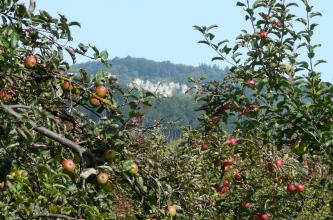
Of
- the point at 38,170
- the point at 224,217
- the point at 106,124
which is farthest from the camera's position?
the point at 224,217

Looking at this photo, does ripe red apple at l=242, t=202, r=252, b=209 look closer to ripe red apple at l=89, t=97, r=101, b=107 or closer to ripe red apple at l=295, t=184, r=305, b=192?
ripe red apple at l=295, t=184, r=305, b=192

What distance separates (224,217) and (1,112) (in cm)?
362

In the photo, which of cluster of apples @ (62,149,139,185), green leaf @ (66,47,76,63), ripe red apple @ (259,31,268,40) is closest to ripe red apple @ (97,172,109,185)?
cluster of apples @ (62,149,139,185)

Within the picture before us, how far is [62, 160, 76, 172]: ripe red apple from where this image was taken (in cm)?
343

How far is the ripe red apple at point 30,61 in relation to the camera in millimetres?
3709

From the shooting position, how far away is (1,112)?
314 cm

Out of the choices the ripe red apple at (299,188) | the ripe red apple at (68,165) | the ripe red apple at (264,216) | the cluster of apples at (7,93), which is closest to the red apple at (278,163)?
the ripe red apple at (299,188)

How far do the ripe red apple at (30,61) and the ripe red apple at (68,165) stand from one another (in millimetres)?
687

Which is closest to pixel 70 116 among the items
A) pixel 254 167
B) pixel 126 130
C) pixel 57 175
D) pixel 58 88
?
pixel 58 88

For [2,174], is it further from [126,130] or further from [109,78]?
[109,78]

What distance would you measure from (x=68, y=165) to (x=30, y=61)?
0.76 m

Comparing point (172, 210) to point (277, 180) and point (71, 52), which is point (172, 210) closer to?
point (71, 52)

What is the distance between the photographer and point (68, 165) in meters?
3.46

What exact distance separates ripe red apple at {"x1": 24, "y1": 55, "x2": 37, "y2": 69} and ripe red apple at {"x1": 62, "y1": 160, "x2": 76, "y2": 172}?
2.25 feet
